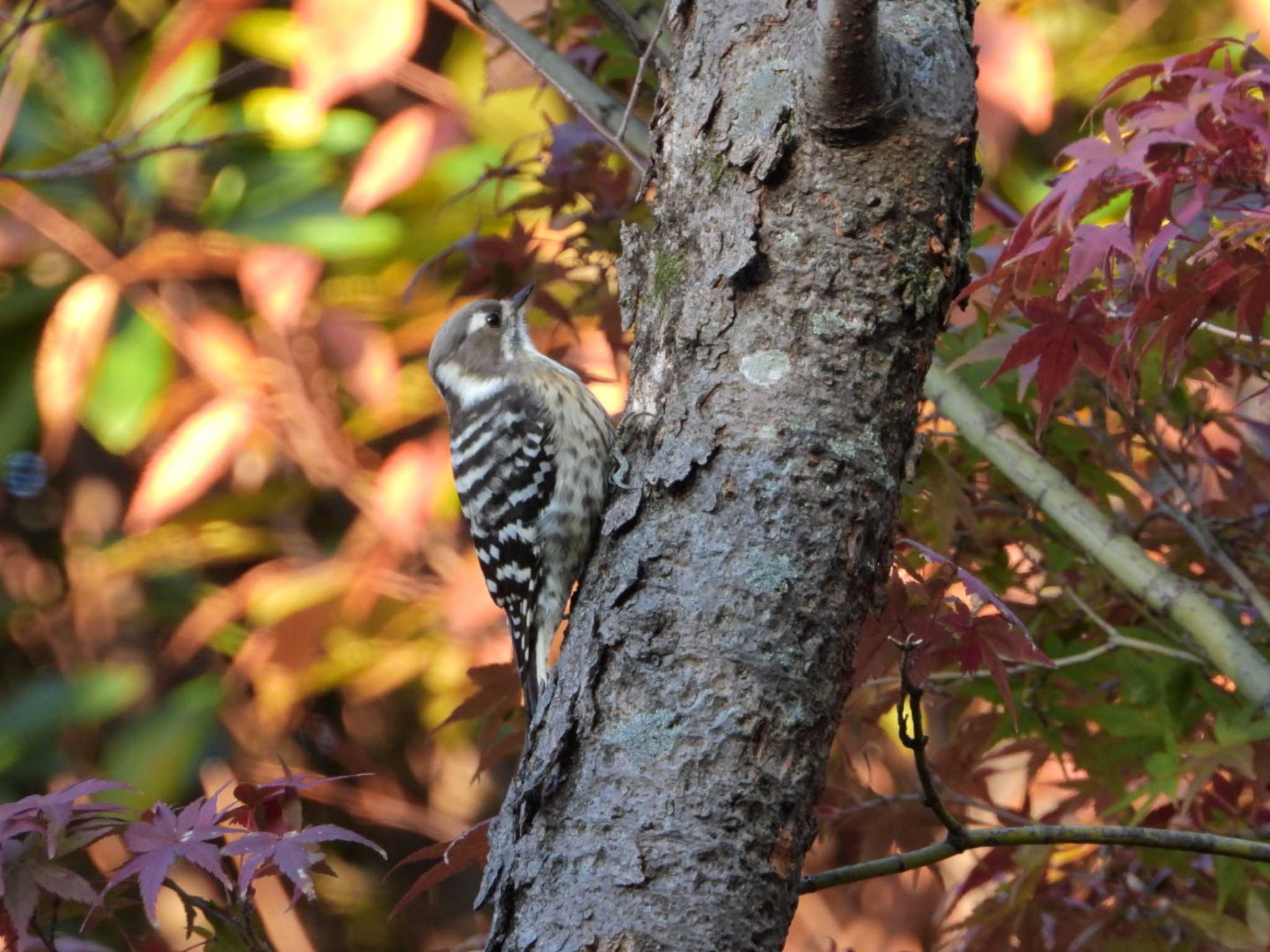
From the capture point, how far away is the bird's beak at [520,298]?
3098 millimetres

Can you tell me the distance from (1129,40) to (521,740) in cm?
473

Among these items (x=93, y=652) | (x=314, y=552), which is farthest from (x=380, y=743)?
(x=93, y=652)

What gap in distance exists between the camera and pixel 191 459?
14.4 feet

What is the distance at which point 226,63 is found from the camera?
5.74 m

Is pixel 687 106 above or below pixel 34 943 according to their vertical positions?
above

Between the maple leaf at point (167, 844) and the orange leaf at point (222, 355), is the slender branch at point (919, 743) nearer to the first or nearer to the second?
the maple leaf at point (167, 844)

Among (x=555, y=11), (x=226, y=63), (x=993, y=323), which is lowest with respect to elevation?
(x=993, y=323)

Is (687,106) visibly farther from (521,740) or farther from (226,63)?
(226,63)

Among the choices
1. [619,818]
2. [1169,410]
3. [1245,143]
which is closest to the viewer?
[619,818]

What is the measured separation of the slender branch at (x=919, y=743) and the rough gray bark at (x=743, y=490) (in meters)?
0.18

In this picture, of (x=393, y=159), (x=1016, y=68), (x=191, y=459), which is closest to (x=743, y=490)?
(x=1016, y=68)

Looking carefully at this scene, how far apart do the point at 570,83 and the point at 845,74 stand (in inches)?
41.4

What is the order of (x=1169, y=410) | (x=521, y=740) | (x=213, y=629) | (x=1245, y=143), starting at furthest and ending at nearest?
(x=213, y=629)
(x=1169, y=410)
(x=521, y=740)
(x=1245, y=143)

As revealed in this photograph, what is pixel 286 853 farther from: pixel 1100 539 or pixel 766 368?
pixel 1100 539
